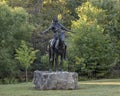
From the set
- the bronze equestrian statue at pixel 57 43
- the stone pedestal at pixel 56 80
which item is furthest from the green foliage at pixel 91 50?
the stone pedestal at pixel 56 80

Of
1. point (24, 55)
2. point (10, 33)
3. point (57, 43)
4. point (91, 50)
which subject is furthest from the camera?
point (91, 50)

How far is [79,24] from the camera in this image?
34.9m

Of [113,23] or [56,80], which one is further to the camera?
[113,23]

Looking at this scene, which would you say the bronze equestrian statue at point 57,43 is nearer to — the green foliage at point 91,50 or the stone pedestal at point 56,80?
the stone pedestal at point 56,80

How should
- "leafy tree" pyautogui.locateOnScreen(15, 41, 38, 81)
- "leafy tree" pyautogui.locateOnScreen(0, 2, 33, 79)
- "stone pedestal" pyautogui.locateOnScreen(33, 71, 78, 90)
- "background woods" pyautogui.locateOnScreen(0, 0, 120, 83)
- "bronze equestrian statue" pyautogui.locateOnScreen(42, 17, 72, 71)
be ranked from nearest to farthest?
"stone pedestal" pyautogui.locateOnScreen(33, 71, 78, 90) → "bronze equestrian statue" pyautogui.locateOnScreen(42, 17, 72, 71) → "leafy tree" pyautogui.locateOnScreen(15, 41, 38, 81) → "leafy tree" pyautogui.locateOnScreen(0, 2, 33, 79) → "background woods" pyautogui.locateOnScreen(0, 0, 120, 83)

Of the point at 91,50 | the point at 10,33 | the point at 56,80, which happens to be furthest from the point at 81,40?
the point at 56,80

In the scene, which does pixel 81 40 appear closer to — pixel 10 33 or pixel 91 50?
pixel 91 50

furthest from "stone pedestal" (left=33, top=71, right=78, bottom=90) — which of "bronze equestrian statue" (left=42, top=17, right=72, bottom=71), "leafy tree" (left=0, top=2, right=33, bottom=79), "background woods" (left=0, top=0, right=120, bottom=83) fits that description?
"leafy tree" (left=0, top=2, right=33, bottom=79)

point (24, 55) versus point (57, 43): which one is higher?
point (24, 55)

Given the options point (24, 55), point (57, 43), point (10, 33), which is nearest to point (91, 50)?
point (24, 55)

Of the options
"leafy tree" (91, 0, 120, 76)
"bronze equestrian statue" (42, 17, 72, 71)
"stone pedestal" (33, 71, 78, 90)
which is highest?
"leafy tree" (91, 0, 120, 76)

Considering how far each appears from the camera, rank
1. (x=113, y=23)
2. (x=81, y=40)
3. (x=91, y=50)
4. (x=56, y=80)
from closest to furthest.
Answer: (x=56, y=80) < (x=91, y=50) < (x=81, y=40) < (x=113, y=23)

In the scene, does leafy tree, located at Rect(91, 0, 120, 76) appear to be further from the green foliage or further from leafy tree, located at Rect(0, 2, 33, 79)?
leafy tree, located at Rect(0, 2, 33, 79)

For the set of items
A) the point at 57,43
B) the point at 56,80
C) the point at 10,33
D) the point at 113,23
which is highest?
the point at 113,23
